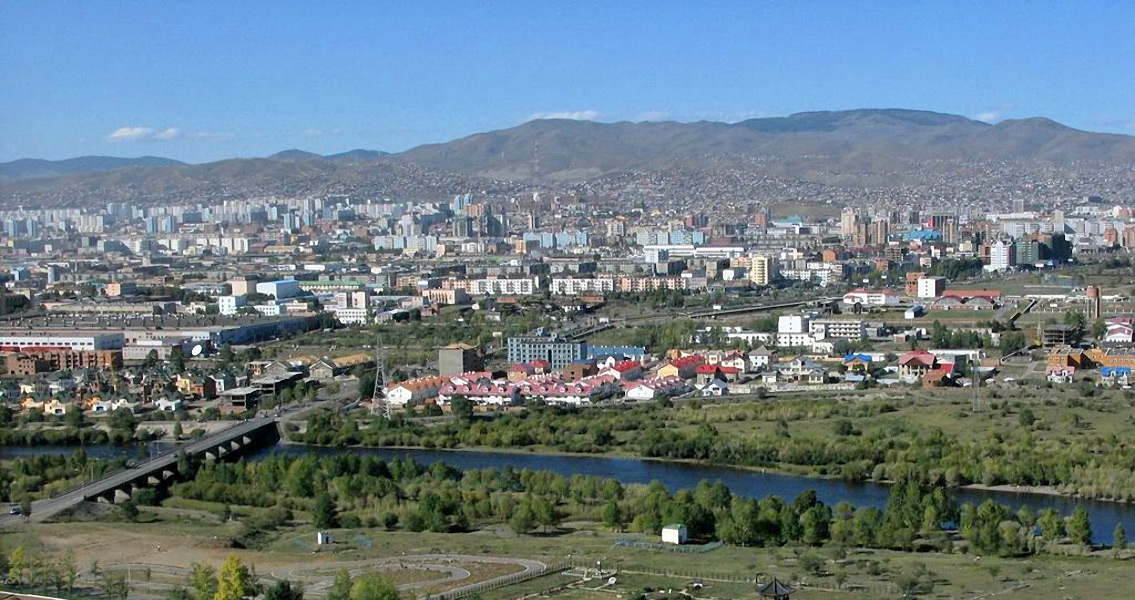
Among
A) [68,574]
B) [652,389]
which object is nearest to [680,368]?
[652,389]

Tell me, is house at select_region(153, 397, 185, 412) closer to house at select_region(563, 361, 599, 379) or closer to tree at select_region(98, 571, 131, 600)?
house at select_region(563, 361, 599, 379)

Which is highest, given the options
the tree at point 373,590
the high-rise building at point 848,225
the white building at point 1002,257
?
the high-rise building at point 848,225

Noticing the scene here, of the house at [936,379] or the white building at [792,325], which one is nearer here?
the house at [936,379]

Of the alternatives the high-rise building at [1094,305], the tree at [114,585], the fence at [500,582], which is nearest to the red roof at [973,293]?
the high-rise building at [1094,305]

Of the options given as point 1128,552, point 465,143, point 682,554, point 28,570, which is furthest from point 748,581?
point 465,143

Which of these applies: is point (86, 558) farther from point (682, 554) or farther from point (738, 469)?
point (738, 469)

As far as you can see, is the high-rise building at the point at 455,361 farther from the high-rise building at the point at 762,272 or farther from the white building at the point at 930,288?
the high-rise building at the point at 762,272

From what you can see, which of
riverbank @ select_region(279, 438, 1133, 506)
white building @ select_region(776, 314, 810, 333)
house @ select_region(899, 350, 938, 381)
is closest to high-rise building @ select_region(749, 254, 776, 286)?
white building @ select_region(776, 314, 810, 333)
